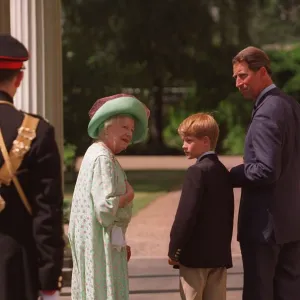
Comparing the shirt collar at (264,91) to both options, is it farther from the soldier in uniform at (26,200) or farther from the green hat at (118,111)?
the soldier in uniform at (26,200)

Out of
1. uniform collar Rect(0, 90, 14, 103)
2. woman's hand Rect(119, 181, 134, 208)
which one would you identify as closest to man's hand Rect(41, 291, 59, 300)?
uniform collar Rect(0, 90, 14, 103)

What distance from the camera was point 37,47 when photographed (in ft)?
29.4

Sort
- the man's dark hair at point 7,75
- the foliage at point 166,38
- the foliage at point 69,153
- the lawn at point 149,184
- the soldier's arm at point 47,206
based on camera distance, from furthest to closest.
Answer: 1. the foliage at point 166,38
2. the foliage at point 69,153
3. the lawn at point 149,184
4. the man's dark hair at point 7,75
5. the soldier's arm at point 47,206

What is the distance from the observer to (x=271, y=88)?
19.8ft

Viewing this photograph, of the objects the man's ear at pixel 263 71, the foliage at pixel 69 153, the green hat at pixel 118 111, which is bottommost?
the foliage at pixel 69 153

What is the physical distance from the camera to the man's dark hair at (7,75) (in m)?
4.24

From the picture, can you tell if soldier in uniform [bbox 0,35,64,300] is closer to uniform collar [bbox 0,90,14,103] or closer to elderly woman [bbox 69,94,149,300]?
uniform collar [bbox 0,90,14,103]

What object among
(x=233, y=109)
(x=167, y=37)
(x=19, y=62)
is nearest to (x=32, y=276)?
(x=19, y=62)

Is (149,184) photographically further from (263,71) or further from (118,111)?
(118,111)

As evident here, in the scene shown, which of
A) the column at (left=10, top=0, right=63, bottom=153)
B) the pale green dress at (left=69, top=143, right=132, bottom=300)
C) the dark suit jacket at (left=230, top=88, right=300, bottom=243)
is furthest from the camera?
the column at (left=10, top=0, right=63, bottom=153)

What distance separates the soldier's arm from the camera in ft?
13.6

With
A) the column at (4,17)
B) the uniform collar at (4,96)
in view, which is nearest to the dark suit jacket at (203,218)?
the uniform collar at (4,96)

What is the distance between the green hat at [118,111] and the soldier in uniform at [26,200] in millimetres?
1375

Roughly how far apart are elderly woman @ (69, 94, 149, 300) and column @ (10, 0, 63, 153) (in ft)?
10.9
